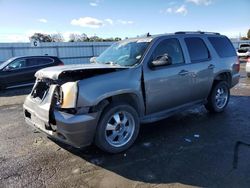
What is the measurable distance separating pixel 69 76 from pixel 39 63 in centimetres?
904

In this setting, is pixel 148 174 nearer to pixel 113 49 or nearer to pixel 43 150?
pixel 43 150

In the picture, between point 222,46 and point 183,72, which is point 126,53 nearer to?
point 183,72

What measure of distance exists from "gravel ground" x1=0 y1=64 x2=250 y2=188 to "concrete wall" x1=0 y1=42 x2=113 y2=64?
1540 cm

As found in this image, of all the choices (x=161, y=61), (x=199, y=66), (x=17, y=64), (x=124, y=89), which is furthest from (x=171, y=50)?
(x=17, y=64)

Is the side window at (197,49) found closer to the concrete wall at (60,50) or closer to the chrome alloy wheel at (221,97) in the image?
the chrome alloy wheel at (221,97)

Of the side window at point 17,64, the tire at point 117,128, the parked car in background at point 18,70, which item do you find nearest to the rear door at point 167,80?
the tire at point 117,128

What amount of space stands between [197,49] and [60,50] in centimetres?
1764

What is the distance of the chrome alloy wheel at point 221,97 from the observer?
265 inches

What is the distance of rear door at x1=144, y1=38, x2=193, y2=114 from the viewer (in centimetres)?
482

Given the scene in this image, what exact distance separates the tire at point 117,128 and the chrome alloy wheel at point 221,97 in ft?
9.63

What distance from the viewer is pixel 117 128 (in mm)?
4461

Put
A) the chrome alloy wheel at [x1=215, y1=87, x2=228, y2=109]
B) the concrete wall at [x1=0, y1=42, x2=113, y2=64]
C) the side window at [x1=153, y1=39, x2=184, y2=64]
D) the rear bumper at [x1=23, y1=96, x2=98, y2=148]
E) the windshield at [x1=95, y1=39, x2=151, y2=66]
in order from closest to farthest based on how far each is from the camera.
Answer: the rear bumper at [x1=23, y1=96, x2=98, y2=148], the windshield at [x1=95, y1=39, x2=151, y2=66], the side window at [x1=153, y1=39, x2=184, y2=64], the chrome alloy wheel at [x1=215, y1=87, x2=228, y2=109], the concrete wall at [x1=0, y1=42, x2=113, y2=64]

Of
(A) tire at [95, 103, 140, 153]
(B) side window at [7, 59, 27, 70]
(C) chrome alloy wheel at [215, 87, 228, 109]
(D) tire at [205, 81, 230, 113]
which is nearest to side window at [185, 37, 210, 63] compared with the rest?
(D) tire at [205, 81, 230, 113]

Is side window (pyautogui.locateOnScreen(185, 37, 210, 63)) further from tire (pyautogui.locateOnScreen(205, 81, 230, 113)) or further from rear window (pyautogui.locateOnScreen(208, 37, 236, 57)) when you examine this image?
tire (pyautogui.locateOnScreen(205, 81, 230, 113))
